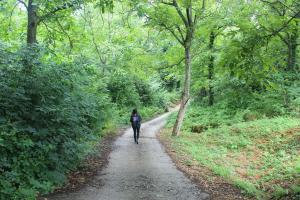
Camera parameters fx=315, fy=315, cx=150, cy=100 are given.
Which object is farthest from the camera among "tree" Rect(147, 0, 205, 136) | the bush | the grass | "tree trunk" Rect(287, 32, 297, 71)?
"tree trunk" Rect(287, 32, 297, 71)

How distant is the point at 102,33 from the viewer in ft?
92.7

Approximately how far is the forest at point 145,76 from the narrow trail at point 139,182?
101cm

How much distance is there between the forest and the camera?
7660 millimetres

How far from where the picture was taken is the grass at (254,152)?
9836 mm

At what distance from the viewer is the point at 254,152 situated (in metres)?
15.0

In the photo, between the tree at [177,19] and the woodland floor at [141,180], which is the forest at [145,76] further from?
the woodland floor at [141,180]

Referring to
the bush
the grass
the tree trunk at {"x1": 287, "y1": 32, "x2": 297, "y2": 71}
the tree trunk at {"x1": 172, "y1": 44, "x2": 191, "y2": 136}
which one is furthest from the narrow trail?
the tree trunk at {"x1": 287, "y1": 32, "x2": 297, "y2": 71}

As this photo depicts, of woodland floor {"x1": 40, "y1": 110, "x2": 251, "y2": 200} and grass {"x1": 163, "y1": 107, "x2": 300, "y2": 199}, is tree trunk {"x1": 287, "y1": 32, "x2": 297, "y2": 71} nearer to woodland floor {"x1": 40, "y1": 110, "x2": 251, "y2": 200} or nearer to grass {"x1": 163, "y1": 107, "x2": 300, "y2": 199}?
grass {"x1": 163, "y1": 107, "x2": 300, "y2": 199}

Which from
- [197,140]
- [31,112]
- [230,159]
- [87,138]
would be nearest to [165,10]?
[197,140]

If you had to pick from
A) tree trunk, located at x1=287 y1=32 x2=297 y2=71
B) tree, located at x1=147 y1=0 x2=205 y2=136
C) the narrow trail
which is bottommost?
the narrow trail

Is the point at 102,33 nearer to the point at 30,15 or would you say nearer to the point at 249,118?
the point at 249,118

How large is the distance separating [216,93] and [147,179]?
19814 millimetres

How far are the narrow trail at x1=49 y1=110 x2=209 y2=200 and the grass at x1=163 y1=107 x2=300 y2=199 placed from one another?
5.23 ft

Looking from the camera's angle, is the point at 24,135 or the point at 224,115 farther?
the point at 224,115
